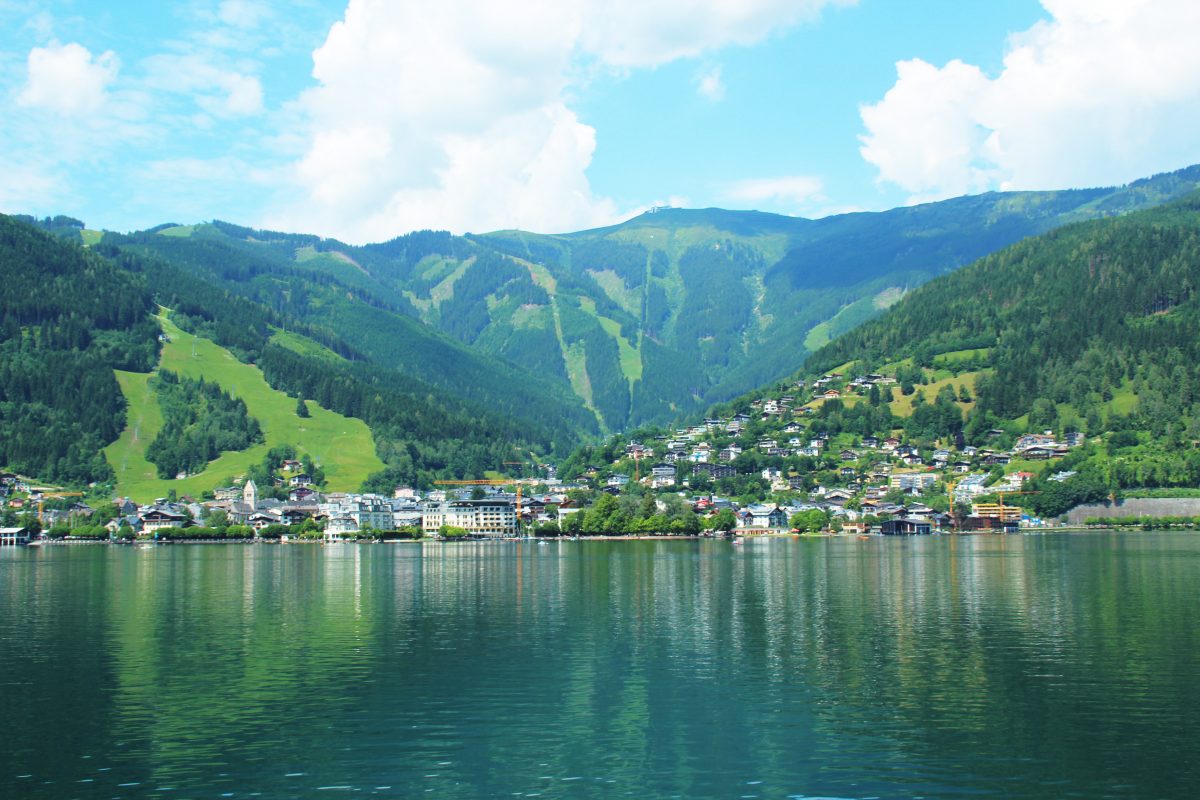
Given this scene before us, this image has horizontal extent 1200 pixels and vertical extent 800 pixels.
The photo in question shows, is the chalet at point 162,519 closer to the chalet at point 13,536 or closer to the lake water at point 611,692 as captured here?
the chalet at point 13,536

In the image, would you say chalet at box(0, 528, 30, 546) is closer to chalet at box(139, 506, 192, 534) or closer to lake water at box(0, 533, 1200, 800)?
chalet at box(139, 506, 192, 534)

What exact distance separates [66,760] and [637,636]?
27.7 meters

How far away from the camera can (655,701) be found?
125 ft

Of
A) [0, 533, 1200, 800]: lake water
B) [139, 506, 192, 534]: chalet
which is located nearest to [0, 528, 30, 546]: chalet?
[139, 506, 192, 534]: chalet

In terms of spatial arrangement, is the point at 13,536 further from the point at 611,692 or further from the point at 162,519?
the point at 611,692

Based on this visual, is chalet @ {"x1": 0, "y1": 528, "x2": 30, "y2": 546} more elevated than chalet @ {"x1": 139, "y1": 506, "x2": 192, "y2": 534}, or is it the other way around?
chalet @ {"x1": 139, "y1": 506, "x2": 192, "y2": 534}

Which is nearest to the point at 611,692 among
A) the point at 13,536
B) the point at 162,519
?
the point at 162,519

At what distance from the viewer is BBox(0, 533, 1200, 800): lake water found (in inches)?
1148

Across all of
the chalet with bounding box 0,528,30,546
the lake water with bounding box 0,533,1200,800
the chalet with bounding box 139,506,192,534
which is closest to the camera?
the lake water with bounding box 0,533,1200,800

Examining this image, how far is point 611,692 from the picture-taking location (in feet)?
130

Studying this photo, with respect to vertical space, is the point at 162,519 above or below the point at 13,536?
above

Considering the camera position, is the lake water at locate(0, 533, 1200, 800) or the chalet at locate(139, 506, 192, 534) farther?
the chalet at locate(139, 506, 192, 534)

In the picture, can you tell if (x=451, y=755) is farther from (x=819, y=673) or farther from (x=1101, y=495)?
(x=1101, y=495)

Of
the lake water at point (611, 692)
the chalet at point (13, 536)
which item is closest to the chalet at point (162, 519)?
the chalet at point (13, 536)
